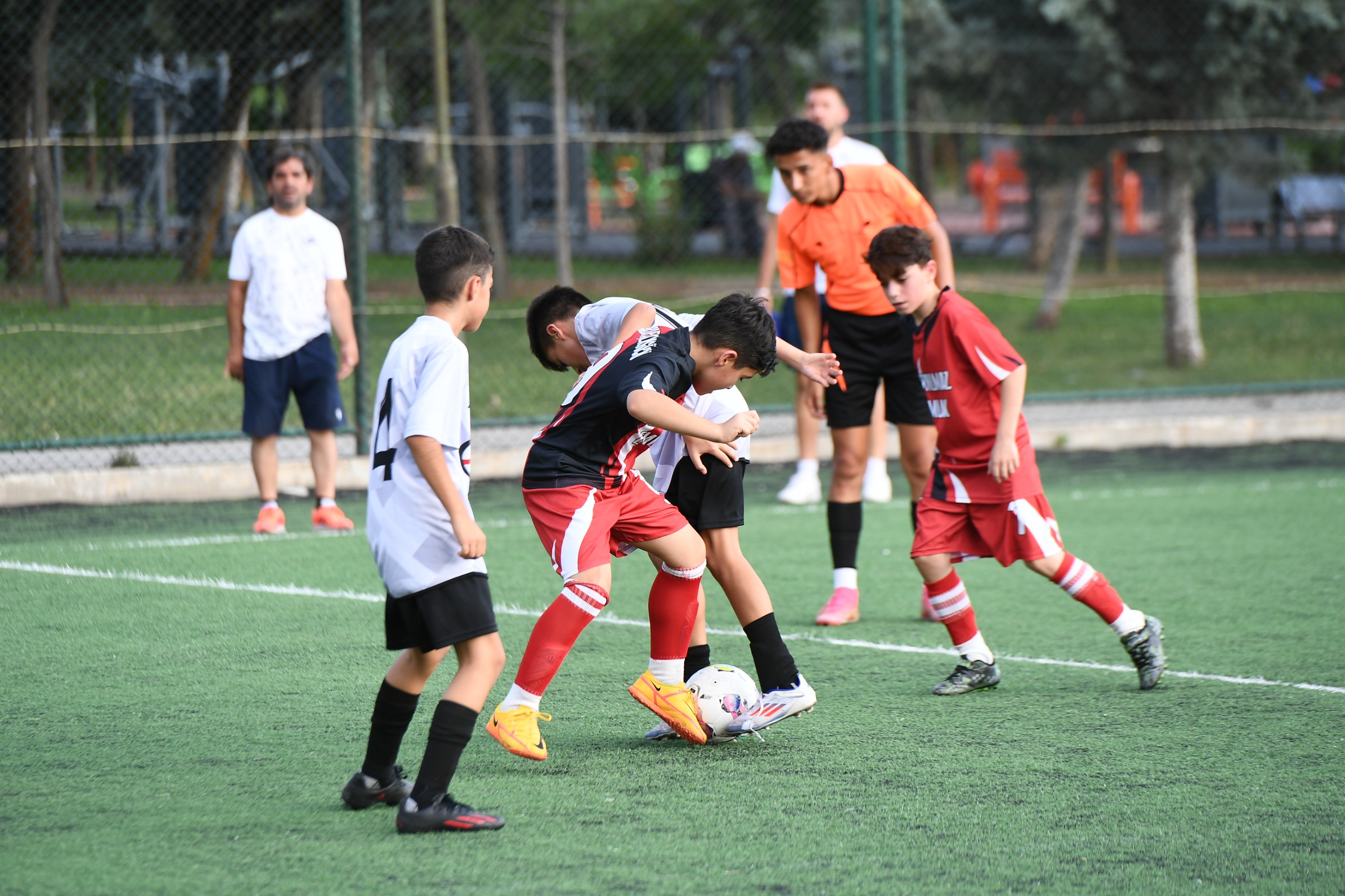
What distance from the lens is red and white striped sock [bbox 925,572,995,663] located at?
4.94 metres

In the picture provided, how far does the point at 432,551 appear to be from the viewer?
11.6 ft

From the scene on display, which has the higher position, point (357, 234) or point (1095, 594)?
point (357, 234)

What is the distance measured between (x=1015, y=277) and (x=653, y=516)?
16.6 m

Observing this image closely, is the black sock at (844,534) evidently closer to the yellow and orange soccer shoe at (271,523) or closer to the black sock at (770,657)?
the black sock at (770,657)

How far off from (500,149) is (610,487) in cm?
1292

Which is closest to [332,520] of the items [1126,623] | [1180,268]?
[1126,623]

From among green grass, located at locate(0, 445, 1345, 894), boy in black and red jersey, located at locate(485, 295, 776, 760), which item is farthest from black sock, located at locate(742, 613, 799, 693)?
boy in black and red jersey, located at locate(485, 295, 776, 760)

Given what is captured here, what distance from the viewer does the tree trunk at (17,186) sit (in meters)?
9.68

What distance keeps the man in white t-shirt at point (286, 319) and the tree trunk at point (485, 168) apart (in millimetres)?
4756

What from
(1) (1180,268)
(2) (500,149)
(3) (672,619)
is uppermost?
(2) (500,149)

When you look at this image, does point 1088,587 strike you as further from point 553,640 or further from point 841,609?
point 553,640

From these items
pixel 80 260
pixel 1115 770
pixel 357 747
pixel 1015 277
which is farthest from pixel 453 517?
pixel 1015 277

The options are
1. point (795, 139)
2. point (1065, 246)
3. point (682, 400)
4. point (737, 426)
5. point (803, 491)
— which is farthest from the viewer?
point (1065, 246)

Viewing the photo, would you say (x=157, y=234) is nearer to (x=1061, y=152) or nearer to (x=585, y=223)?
(x=585, y=223)
